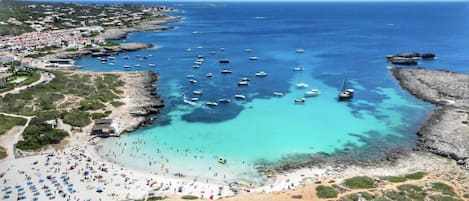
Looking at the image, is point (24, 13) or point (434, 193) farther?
point (24, 13)

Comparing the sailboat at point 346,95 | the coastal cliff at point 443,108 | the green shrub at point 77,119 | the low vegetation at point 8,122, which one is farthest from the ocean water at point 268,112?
the low vegetation at point 8,122

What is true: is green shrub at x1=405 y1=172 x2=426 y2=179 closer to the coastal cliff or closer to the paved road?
the coastal cliff

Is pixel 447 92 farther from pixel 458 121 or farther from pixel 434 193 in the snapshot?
pixel 434 193

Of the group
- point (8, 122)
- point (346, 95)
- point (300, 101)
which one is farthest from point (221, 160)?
point (346, 95)

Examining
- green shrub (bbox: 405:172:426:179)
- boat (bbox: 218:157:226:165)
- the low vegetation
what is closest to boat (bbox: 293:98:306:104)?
boat (bbox: 218:157:226:165)

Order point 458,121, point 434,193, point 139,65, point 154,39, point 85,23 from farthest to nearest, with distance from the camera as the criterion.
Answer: point 85,23 < point 154,39 < point 139,65 < point 458,121 < point 434,193

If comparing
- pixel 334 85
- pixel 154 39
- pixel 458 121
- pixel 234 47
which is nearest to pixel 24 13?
pixel 154 39
